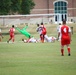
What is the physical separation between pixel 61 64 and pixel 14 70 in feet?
8.45

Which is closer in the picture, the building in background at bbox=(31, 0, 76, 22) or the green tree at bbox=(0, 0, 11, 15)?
the green tree at bbox=(0, 0, 11, 15)

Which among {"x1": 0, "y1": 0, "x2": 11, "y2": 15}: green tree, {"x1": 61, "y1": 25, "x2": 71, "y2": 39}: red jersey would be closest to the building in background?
{"x1": 0, "y1": 0, "x2": 11, "y2": 15}: green tree

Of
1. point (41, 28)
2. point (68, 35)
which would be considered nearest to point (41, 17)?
point (41, 28)

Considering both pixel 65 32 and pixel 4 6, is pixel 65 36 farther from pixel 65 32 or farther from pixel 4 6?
pixel 4 6

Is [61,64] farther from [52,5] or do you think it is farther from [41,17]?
[52,5]

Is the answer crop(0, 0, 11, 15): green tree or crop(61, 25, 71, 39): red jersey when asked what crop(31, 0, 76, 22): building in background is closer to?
crop(0, 0, 11, 15): green tree

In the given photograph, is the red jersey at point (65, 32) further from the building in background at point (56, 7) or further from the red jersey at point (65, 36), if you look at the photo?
the building in background at point (56, 7)

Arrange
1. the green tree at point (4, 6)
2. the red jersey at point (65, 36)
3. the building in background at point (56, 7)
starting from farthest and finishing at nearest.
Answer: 1. the building in background at point (56, 7)
2. the green tree at point (4, 6)
3. the red jersey at point (65, 36)

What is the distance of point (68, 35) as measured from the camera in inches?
911

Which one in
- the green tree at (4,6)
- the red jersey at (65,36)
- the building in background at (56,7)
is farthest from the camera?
the building in background at (56,7)

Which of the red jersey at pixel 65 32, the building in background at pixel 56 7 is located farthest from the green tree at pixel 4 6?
the building in background at pixel 56 7

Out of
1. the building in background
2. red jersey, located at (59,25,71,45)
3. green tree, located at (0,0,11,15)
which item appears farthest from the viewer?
the building in background

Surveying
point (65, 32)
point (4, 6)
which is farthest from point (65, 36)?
point (4, 6)

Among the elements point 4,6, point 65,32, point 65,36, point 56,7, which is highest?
point 4,6
